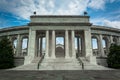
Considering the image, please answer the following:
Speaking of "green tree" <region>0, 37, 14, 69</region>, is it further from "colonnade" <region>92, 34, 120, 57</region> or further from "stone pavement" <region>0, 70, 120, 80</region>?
"colonnade" <region>92, 34, 120, 57</region>

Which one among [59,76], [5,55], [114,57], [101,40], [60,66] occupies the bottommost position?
[60,66]

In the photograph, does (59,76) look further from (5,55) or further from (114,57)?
(114,57)

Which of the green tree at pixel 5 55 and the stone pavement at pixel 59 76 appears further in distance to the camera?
the green tree at pixel 5 55

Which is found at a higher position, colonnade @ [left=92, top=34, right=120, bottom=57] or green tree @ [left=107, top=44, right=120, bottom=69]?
colonnade @ [left=92, top=34, right=120, bottom=57]

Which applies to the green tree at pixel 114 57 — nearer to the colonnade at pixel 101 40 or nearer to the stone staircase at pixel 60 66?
the colonnade at pixel 101 40

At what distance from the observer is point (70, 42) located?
30828 mm

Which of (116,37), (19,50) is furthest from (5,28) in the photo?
(116,37)

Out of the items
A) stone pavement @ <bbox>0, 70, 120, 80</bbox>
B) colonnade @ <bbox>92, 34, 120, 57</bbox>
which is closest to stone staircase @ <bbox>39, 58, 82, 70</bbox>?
stone pavement @ <bbox>0, 70, 120, 80</bbox>

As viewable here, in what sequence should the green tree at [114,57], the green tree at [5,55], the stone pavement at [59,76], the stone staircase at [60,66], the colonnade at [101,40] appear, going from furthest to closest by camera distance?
the colonnade at [101,40] < the green tree at [114,57] < the green tree at [5,55] < the stone staircase at [60,66] < the stone pavement at [59,76]

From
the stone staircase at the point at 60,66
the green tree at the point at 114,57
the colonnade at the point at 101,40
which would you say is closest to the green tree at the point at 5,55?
the stone staircase at the point at 60,66

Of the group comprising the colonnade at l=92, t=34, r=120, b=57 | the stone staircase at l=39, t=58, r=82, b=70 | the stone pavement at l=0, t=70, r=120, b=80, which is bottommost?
the stone staircase at l=39, t=58, r=82, b=70

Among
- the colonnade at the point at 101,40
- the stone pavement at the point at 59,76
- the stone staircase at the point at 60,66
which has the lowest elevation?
the stone staircase at the point at 60,66

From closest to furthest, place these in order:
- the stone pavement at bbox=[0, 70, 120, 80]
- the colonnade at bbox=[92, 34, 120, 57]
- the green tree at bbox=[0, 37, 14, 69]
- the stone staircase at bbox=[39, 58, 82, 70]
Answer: the stone pavement at bbox=[0, 70, 120, 80] < the stone staircase at bbox=[39, 58, 82, 70] < the green tree at bbox=[0, 37, 14, 69] < the colonnade at bbox=[92, 34, 120, 57]

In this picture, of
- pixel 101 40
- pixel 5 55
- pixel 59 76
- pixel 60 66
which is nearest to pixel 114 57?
pixel 101 40
